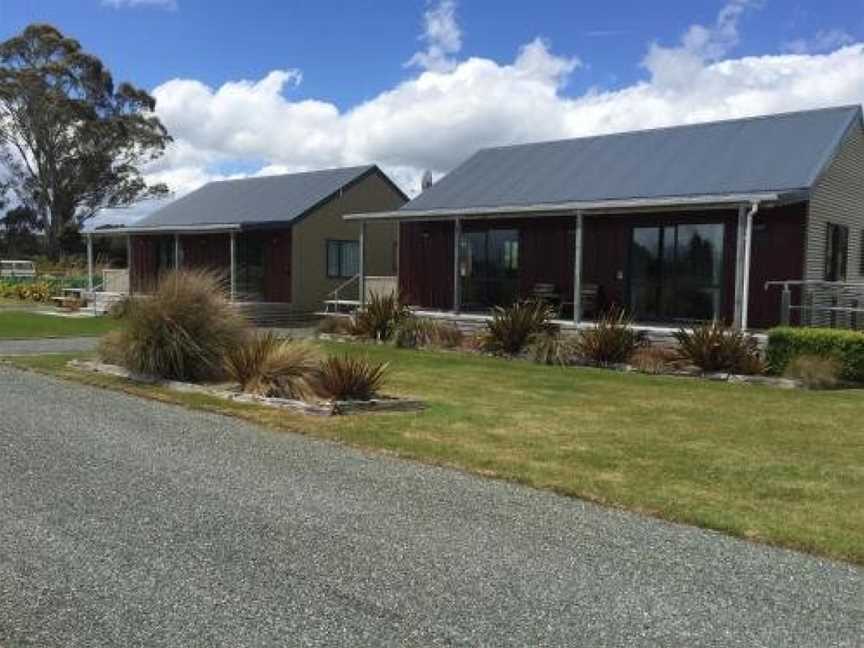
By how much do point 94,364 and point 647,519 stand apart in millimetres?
9930

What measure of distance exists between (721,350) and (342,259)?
1670 centimetres

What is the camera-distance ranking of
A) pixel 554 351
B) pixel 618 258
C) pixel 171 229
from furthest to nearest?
pixel 171 229
pixel 618 258
pixel 554 351

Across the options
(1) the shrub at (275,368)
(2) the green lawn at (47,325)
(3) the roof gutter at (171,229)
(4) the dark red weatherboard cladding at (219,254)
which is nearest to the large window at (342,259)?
(4) the dark red weatherboard cladding at (219,254)

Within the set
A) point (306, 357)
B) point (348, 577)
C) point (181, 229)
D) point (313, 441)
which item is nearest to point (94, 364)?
point (306, 357)

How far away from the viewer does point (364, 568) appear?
457cm

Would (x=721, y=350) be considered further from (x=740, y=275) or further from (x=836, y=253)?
(x=836, y=253)

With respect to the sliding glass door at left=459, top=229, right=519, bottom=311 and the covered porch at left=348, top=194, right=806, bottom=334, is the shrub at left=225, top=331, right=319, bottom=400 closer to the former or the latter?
the covered porch at left=348, top=194, right=806, bottom=334

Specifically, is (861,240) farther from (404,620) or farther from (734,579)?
(404,620)

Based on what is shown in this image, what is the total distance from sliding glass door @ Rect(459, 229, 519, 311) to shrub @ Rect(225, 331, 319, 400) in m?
10.5

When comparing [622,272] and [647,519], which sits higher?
[622,272]

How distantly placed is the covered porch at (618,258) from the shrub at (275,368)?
23.7 ft

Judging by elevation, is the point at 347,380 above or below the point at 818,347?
below

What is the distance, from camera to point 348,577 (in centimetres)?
444

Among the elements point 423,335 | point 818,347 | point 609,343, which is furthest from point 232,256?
point 818,347
